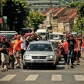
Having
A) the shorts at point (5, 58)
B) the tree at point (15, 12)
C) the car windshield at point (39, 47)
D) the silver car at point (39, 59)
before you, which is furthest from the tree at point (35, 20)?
the shorts at point (5, 58)

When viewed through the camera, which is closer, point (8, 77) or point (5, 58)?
point (8, 77)

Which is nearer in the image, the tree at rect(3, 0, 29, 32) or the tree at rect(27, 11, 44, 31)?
the tree at rect(3, 0, 29, 32)

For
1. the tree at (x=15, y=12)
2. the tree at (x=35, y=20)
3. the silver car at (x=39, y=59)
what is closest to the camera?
the silver car at (x=39, y=59)

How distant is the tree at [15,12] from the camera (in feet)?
325

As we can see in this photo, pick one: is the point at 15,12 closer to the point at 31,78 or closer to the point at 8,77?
the point at 8,77

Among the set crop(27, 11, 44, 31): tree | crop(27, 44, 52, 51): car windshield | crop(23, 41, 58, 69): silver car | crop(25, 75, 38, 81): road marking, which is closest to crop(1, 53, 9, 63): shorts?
crop(23, 41, 58, 69): silver car

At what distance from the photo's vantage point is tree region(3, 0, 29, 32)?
325 ft

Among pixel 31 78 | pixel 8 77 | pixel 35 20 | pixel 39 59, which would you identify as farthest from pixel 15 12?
pixel 31 78

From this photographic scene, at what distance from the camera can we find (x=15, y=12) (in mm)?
101438

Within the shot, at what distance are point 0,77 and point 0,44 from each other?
6516mm

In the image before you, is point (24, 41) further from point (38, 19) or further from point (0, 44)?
point (38, 19)

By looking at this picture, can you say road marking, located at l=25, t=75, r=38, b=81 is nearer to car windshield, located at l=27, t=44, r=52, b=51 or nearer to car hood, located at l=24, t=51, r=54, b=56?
car hood, located at l=24, t=51, r=54, b=56

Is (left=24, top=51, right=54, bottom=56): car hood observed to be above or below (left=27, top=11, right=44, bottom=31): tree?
above

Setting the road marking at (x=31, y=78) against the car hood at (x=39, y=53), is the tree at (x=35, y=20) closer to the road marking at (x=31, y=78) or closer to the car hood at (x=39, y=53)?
the car hood at (x=39, y=53)
